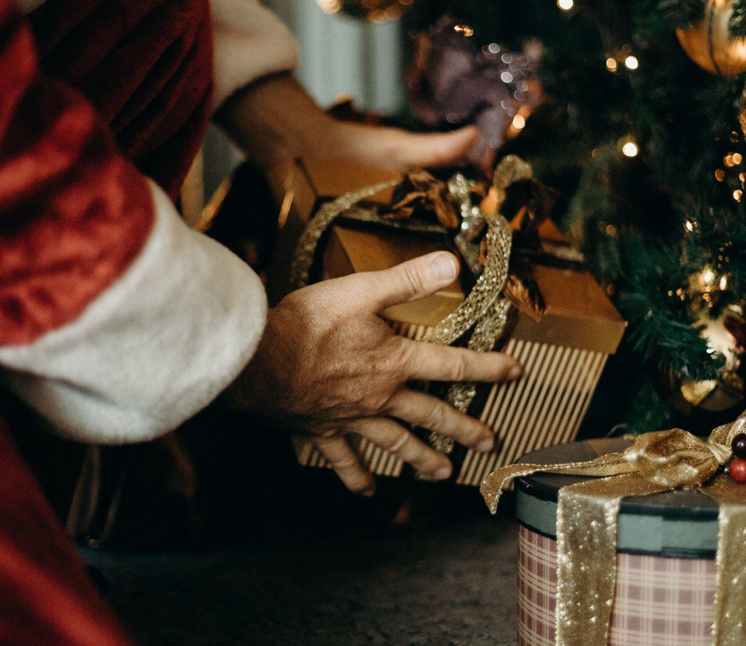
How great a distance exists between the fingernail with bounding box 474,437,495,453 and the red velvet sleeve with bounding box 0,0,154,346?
0.40 meters

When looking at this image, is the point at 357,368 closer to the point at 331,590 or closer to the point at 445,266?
the point at 445,266

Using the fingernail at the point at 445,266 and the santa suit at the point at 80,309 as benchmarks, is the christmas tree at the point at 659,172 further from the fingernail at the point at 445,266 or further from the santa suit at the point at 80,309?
the santa suit at the point at 80,309

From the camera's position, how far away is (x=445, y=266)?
59 centimetres

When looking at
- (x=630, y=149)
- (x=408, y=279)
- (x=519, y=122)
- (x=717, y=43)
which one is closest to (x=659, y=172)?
(x=630, y=149)

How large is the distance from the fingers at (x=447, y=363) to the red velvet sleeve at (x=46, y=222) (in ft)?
0.96

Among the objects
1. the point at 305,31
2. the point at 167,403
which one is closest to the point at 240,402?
the point at 167,403

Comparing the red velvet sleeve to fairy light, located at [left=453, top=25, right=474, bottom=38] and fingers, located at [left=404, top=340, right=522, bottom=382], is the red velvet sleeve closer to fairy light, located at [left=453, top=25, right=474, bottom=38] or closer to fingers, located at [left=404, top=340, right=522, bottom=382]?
fingers, located at [left=404, top=340, right=522, bottom=382]

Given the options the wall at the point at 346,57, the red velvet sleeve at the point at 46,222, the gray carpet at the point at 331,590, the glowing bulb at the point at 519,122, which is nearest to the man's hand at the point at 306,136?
the glowing bulb at the point at 519,122

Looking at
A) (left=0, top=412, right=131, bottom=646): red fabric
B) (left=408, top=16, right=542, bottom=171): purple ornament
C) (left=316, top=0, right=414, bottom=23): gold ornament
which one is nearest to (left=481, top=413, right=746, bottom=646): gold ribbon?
(left=0, top=412, right=131, bottom=646): red fabric

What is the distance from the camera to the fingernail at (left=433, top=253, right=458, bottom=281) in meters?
0.59

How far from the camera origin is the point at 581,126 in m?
0.91

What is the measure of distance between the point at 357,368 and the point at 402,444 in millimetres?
100

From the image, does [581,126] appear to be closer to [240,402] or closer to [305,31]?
[240,402]

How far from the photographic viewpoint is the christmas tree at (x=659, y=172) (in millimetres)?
647
